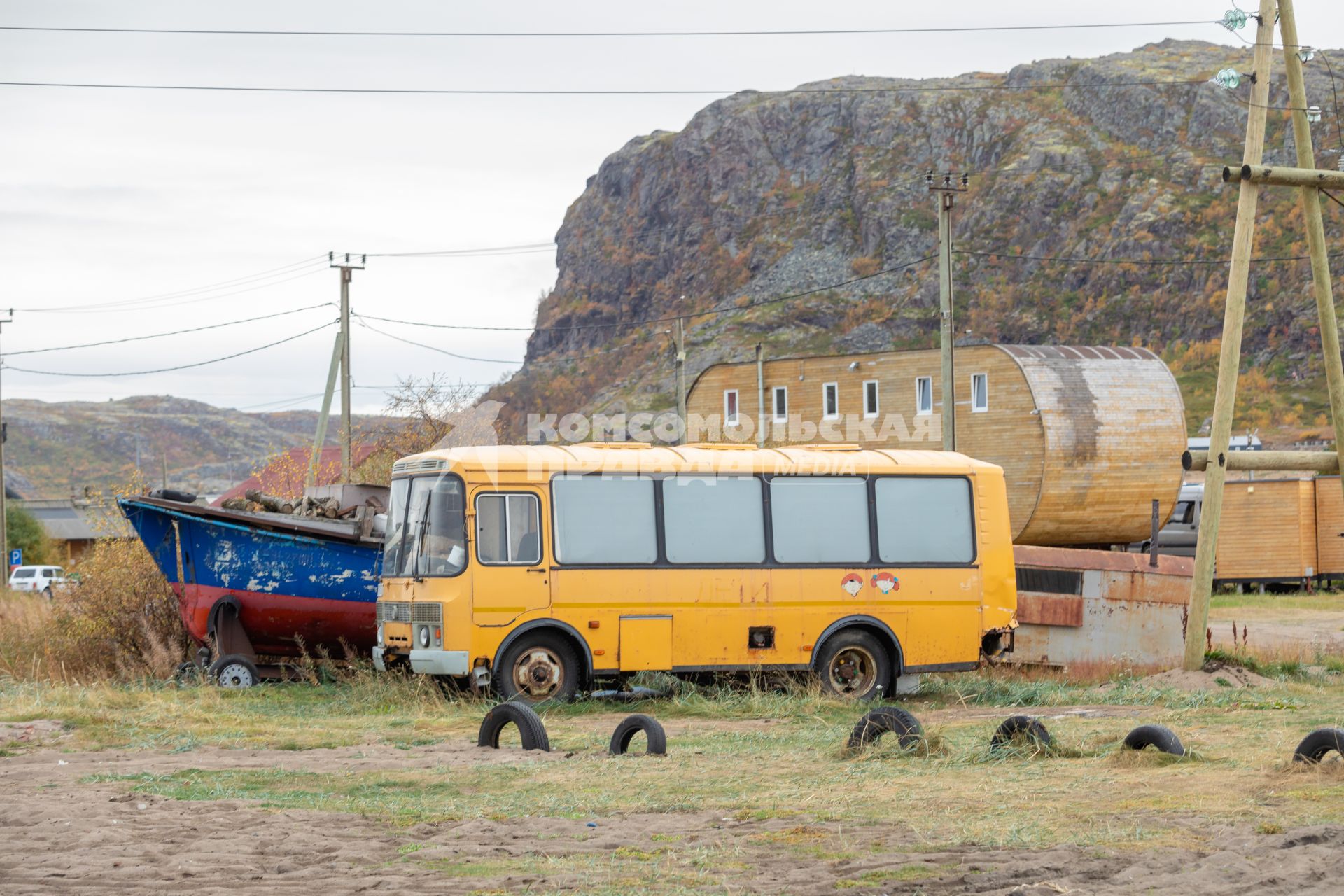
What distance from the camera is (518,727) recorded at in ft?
37.7

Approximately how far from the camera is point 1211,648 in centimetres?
1923

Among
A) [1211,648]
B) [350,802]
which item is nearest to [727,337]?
[1211,648]

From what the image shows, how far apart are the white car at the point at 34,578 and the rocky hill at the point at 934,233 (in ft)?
197

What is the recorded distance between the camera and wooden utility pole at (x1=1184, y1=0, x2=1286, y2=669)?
1709 cm

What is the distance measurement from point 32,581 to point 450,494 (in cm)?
3886

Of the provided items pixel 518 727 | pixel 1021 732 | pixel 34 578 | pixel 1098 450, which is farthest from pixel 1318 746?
pixel 34 578

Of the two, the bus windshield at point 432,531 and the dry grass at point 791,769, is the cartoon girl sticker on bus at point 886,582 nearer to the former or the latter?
the dry grass at point 791,769

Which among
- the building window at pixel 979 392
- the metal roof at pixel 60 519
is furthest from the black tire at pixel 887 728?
the metal roof at pixel 60 519

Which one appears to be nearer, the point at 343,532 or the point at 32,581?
the point at 343,532

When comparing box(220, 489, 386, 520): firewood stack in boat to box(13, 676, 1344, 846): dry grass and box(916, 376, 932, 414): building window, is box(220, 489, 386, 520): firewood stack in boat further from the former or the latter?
box(916, 376, 932, 414): building window

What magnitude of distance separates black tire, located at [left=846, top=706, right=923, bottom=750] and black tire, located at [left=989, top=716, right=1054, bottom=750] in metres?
0.54

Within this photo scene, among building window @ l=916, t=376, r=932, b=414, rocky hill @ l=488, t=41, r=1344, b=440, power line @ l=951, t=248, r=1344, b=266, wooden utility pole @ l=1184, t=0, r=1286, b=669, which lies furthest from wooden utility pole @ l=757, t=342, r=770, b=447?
power line @ l=951, t=248, r=1344, b=266

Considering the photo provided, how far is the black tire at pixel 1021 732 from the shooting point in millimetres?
10391

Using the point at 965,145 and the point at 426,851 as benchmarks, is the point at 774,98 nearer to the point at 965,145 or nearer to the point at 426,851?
the point at 965,145
